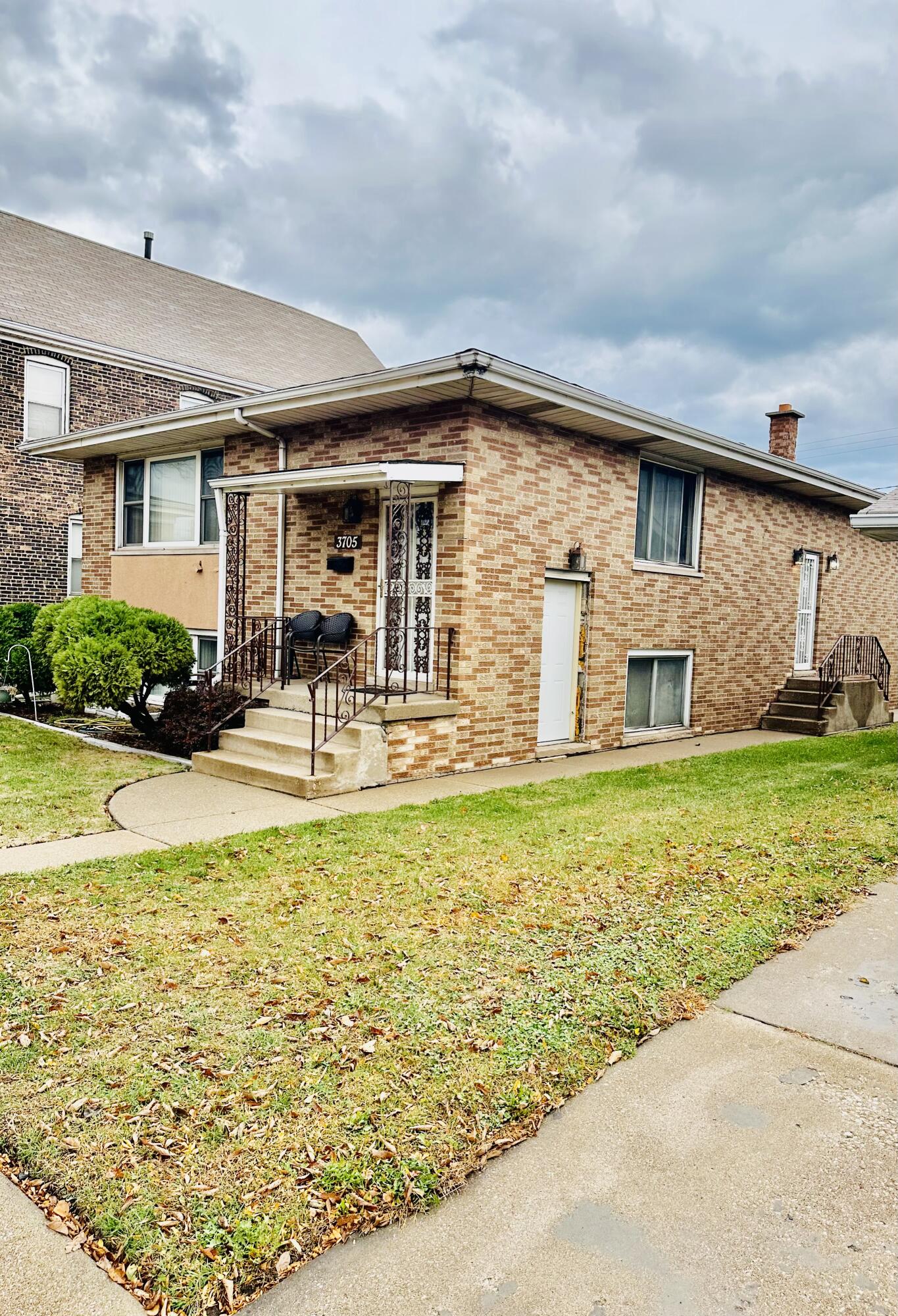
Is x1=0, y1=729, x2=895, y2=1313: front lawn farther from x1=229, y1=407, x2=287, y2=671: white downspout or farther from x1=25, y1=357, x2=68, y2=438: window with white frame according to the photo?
x1=25, y1=357, x2=68, y2=438: window with white frame

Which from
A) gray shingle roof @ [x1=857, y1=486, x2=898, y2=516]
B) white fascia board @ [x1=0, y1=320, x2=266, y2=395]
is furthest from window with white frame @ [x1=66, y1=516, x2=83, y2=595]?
gray shingle roof @ [x1=857, y1=486, x2=898, y2=516]

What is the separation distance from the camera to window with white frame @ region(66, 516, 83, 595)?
1767cm

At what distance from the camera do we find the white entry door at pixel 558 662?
1012 cm

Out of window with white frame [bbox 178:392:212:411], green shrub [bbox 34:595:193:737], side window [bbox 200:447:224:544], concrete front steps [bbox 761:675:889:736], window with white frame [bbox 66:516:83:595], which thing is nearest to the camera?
green shrub [bbox 34:595:193:737]

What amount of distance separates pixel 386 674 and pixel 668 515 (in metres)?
5.13

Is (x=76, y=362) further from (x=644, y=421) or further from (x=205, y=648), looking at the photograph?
(x=644, y=421)

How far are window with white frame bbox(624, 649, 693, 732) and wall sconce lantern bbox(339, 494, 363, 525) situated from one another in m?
4.00

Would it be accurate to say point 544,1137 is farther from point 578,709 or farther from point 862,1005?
point 578,709

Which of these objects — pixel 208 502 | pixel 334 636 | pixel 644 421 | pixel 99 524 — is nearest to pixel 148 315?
pixel 99 524

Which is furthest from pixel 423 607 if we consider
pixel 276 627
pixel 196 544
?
pixel 196 544

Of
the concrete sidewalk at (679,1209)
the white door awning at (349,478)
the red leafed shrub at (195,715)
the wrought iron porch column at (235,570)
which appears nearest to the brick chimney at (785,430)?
the white door awning at (349,478)

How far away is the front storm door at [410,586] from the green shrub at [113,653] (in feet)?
8.60

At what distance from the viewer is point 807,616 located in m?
15.2

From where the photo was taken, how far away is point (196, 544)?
12.6 m
